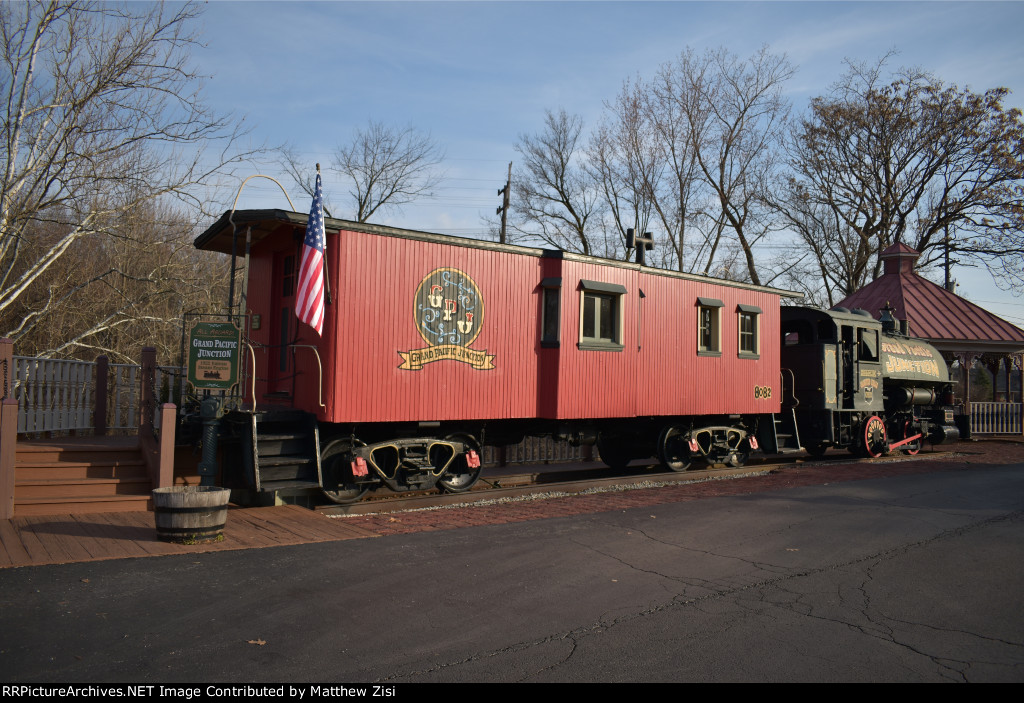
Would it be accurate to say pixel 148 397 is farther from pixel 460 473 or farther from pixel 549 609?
pixel 549 609

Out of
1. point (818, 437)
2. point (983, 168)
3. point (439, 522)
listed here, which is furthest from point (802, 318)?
point (983, 168)

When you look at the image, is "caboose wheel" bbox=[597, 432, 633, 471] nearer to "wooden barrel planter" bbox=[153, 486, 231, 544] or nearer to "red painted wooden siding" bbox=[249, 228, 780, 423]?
"red painted wooden siding" bbox=[249, 228, 780, 423]

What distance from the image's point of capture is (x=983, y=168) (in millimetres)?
31156

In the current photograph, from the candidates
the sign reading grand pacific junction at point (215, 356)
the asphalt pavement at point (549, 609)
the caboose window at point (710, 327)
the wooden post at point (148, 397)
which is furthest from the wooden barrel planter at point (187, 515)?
the caboose window at point (710, 327)

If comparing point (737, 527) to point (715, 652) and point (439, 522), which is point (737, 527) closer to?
point (439, 522)

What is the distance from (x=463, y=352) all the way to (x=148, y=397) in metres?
4.27

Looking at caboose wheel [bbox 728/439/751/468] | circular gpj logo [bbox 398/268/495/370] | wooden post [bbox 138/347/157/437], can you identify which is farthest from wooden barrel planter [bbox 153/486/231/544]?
caboose wheel [bbox 728/439/751/468]

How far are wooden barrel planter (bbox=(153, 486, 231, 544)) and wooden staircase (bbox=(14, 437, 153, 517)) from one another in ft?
5.34

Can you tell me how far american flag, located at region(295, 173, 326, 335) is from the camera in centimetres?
848

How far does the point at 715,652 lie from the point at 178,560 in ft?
14.4

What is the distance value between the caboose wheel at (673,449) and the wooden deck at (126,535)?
6896mm

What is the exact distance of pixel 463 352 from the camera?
9969 millimetres

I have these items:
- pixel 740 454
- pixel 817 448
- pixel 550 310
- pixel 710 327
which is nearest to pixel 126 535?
pixel 550 310

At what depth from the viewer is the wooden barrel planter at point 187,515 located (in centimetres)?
663
